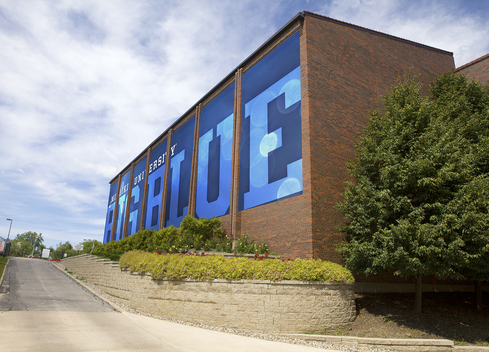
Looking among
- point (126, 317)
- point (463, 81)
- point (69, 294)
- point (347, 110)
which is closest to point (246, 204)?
point (347, 110)

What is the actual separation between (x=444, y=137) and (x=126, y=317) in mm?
13778

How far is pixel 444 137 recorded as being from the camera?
39.8 ft

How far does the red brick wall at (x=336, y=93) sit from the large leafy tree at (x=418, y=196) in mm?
1538

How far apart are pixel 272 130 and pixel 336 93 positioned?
412cm

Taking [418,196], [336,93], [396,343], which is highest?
[336,93]

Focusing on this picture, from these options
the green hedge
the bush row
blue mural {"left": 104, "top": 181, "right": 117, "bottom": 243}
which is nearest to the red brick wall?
the green hedge

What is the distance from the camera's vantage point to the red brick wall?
16.0 m

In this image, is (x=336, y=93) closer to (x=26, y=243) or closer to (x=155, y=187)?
(x=155, y=187)

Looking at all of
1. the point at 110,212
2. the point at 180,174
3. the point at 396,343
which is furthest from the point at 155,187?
the point at 396,343

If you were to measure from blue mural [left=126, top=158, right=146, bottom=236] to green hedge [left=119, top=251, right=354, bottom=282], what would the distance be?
2629 cm

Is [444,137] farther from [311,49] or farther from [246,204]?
[246,204]

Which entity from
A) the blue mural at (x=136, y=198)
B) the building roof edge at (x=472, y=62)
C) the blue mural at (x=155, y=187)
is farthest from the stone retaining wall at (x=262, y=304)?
the blue mural at (x=136, y=198)

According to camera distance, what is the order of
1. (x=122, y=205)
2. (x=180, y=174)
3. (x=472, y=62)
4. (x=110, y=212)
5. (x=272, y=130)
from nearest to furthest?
1. (x=272, y=130)
2. (x=472, y=62)
3. (x=180, y=174)
4. (x=122, y=205)
5. (x=110, y=212)

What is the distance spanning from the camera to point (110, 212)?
174ft
